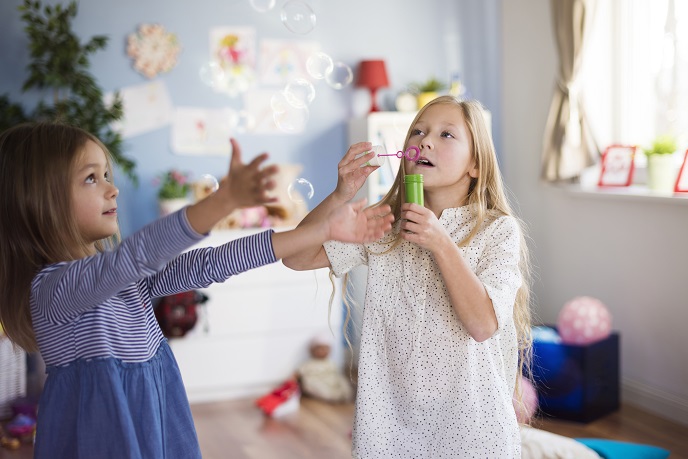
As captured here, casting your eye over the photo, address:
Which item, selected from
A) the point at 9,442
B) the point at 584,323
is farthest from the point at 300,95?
the point at 9,442

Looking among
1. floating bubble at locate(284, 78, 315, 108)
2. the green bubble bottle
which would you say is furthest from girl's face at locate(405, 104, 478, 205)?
floating bubble at locate(284, 78, 315, 108)

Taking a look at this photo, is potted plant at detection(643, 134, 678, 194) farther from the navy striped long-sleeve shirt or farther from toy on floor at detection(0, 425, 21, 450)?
toy on floor at detection(0, 425, 21, 450)

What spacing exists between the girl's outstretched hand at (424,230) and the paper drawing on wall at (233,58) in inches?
112

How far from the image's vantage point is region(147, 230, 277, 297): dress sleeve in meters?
1.24

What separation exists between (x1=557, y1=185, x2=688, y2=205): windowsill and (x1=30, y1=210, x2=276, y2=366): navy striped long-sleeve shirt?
7.53 ft

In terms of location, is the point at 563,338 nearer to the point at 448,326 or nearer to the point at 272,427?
the point at 272,427

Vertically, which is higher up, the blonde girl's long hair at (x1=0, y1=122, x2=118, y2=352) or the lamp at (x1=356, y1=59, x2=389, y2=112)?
the lamp at (x1=356, y1=59, x2=389, y2=112)

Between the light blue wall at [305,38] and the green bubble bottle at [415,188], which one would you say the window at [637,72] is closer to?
the light blue wall at [305,38]

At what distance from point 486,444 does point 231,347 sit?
2.44 m

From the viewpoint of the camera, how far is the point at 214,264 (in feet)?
4.55

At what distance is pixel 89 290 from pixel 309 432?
2.16m

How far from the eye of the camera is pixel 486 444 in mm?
1446

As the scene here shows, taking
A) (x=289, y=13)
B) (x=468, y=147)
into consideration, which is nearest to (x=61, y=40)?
(x=289, y=13)

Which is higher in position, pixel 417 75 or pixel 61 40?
pixel 61 40
